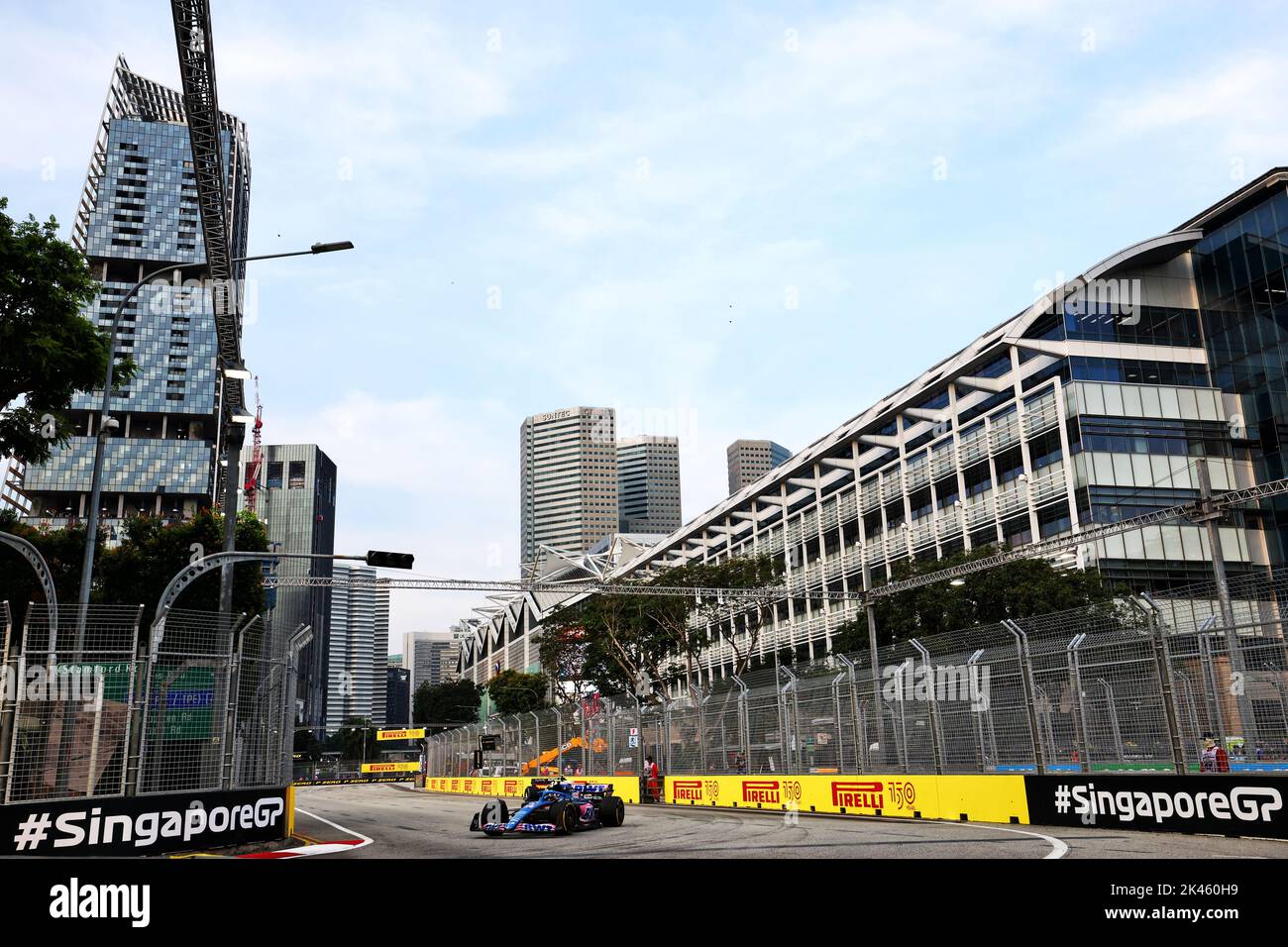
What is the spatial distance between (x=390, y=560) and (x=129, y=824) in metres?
8.53

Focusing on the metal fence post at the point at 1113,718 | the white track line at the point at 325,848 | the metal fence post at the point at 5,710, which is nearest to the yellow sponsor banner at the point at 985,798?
the metal fence post at the point at 1113,718

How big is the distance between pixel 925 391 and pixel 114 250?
12028cm

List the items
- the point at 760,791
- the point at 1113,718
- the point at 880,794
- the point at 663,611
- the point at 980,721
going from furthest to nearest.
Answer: the point at 663,611 → the point at 760,791 → the point at 880,794 → the point at 980,721 → the point at 1113,718

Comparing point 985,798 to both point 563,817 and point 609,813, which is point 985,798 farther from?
point 563,817

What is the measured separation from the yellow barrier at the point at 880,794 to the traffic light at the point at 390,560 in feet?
33.5

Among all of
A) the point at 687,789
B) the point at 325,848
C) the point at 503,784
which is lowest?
the point at 503,784

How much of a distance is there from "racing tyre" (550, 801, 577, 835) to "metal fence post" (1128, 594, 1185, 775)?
1032 cm

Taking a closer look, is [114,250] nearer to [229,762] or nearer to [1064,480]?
[1064,480]

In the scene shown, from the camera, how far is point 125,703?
1339 cm

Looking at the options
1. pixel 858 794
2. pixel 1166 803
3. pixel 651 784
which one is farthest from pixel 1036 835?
pixel 651 784

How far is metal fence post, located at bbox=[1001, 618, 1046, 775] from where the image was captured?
1599 centimetres

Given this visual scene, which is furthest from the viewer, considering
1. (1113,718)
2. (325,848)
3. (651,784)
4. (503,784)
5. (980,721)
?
(503,784)
